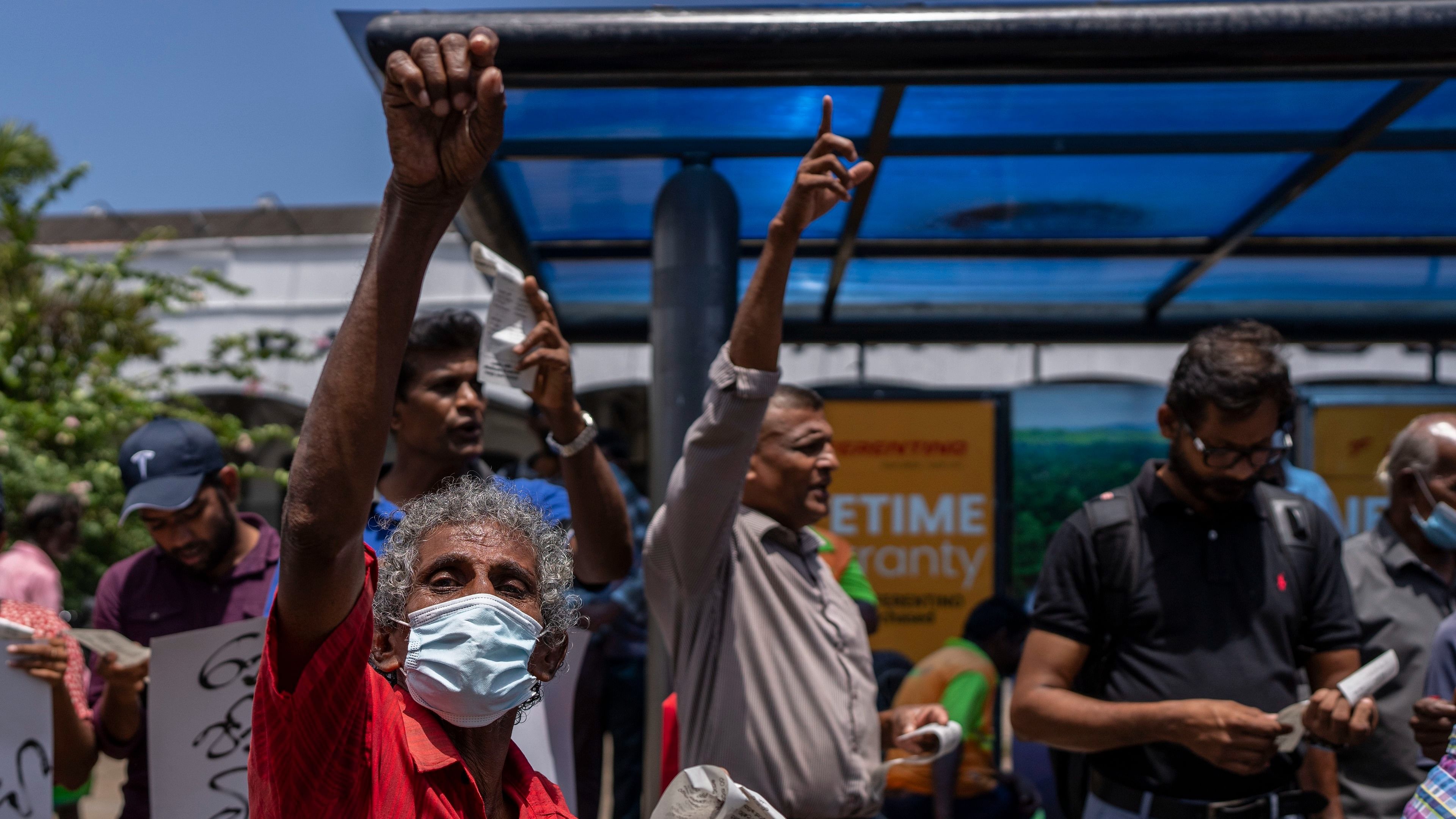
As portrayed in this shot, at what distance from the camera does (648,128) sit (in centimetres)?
442

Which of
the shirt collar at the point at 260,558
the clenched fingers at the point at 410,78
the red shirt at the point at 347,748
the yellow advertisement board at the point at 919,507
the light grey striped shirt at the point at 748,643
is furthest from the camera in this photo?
the yellow advertisement board at the point at 919,507

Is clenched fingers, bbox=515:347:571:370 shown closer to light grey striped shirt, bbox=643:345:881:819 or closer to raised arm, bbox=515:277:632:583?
raised arm, bbox=515:277:632:583

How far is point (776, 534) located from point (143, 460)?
5.90 feet

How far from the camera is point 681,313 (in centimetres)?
404

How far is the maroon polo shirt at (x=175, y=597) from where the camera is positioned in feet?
10.6

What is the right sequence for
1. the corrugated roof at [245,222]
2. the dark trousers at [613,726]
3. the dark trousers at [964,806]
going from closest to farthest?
the dark trousers at [964,806], the dark trousers at [613,726], the corrugated roof at [245,222]

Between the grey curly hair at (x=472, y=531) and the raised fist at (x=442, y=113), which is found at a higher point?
the raised fist at (x=442, y=113)

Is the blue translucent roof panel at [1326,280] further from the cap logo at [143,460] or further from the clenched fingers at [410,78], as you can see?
the clenched fingers at [410,78]

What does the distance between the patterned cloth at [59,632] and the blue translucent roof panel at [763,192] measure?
2.69 metres

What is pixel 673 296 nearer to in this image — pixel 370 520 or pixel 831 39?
pixel 831 39

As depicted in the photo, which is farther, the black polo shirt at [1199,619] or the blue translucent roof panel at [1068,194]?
the blue translucent roof panel at [1068,194]

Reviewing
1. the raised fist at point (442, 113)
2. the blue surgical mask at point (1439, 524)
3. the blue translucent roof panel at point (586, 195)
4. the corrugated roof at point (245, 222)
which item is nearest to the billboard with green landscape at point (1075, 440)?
the blue translucent roof panel at point (586, 195)

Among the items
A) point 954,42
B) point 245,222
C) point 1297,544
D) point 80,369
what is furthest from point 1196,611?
point 245,222

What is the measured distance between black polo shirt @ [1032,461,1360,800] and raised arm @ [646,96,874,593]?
0.87m
